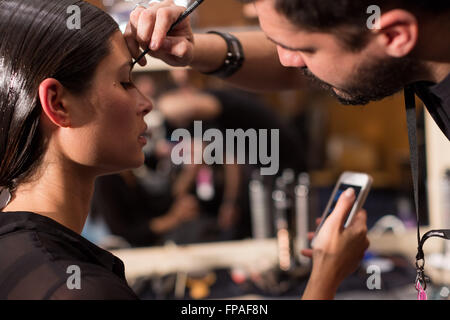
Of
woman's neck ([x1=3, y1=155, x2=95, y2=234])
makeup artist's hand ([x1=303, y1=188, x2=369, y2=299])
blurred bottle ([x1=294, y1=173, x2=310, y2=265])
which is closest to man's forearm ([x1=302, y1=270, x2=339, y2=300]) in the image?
makeup artist's hand ([x1=303, y1=188, x2=369, y2=299])

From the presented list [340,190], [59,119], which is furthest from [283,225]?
[59,119]

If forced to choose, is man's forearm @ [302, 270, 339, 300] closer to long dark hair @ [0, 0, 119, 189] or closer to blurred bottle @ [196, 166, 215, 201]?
long dark hair @ [0, 0, 119, 189]

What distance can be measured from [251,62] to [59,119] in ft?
1.70

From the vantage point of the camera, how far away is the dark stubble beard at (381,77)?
705 millimetres

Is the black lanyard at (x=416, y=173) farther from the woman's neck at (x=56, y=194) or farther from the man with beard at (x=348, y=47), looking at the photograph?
the woman's neck at (x=56, y=194)

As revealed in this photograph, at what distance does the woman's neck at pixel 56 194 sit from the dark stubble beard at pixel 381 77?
0.47 m

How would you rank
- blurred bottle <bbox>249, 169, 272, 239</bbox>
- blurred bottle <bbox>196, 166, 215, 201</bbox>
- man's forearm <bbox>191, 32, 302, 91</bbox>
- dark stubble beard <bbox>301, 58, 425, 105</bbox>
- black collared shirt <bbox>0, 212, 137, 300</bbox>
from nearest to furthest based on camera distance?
black collared shirt <bbox>0, 212, 137, 300</bbox> < dark stubble beard <bbox>301, 58, 425, 105</bbox> < man's forearm <bbox>191, 32, 302, 91</bbox> < blurred bottle <bbox>249, 169, 272, 239</bbox> < blurred bottle <bbox>196, 166, 215, 201</bbox>

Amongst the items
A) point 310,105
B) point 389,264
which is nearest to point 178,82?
point 389,264

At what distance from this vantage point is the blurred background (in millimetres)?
1590

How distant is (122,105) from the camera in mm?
834

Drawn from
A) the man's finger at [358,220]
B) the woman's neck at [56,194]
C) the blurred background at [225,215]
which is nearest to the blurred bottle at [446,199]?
the blurred background at [225,215]

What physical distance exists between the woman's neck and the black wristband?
0.43m

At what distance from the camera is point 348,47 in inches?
27.3

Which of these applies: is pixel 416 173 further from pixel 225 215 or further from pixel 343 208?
pixel 225 215
